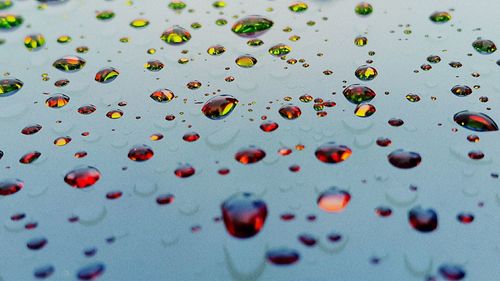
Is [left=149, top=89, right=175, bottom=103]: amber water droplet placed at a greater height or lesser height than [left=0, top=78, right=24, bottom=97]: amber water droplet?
lesser

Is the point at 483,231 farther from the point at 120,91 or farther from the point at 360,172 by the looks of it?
the point at 120,91

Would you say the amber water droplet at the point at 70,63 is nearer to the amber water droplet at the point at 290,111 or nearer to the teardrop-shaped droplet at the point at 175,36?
the teardrop-shaped droplet at the point at 175,36

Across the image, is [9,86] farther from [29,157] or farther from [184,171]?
[184,171]

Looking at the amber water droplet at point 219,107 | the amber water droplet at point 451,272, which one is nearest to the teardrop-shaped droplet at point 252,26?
the amber water droplet at point 219,107

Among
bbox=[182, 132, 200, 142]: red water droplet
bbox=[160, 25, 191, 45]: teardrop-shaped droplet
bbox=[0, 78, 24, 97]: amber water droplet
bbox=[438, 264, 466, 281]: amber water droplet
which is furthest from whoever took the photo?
bbox=[160, 25, 191, 45]: teardrop-shaped droplet

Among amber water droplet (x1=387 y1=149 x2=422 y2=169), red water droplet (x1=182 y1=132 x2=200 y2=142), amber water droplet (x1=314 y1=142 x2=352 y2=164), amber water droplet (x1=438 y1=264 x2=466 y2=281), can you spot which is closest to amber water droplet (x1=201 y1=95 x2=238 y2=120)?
red water droplet (x1=182 y1=132 x2=200 y2=142)

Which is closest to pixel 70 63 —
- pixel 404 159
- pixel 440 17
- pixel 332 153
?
pixel 332 153

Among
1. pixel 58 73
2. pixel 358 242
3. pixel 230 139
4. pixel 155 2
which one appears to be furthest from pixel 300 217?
pixel 155 2

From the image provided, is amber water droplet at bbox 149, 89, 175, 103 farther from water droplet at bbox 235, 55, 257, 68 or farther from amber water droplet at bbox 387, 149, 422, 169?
amber water droplet at bbox 387, 149, 422, 169
